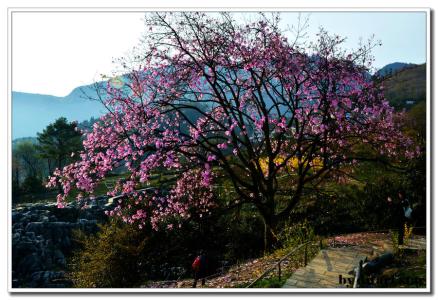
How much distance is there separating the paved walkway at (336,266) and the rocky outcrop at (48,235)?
7.44m

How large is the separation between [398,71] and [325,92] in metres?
1.79

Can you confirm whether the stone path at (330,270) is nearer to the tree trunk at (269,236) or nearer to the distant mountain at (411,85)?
the tree trunk at (269,236)

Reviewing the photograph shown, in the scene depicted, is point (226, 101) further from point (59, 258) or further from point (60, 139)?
point (60, 139)

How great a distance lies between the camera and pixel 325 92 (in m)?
9.40

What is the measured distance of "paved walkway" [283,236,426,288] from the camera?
7.70 metres

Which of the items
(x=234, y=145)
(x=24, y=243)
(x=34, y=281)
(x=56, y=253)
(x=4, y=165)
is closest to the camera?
(x=4, y=165)

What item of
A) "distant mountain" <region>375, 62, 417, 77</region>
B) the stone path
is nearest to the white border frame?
the stone path

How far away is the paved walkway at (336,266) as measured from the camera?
770 cm

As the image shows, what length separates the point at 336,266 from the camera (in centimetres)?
877

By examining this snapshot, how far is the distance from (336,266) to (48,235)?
14.3 m
